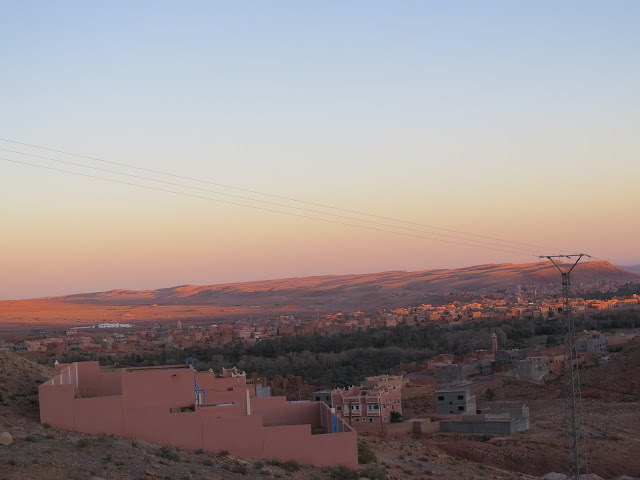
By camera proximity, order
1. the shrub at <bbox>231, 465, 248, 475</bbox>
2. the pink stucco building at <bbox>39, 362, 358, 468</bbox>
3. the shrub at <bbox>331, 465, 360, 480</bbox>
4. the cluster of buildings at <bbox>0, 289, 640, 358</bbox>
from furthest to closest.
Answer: the cluster of buildings at <bbox>0, 289, 640, 358</bbox> → the pink stucco building at <bbox>39, 362, 358, 468</bbox> → the shrub at <bbox>331, 465, 360, 480</bbox> → the shrub at <bbox>231, 465, 248, 475</bbox>

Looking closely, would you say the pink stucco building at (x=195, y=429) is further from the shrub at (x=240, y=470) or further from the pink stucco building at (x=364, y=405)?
the pink stucco building at (x=364, y=405)

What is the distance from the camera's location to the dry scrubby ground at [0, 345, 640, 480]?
596 inches

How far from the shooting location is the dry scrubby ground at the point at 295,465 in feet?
49.7

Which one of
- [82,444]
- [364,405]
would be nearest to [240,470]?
[82,444]

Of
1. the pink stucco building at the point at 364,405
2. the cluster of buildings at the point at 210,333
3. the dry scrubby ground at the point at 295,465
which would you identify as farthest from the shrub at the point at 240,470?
the cluster of buildings at the point at 210,333

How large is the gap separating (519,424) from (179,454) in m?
27.4

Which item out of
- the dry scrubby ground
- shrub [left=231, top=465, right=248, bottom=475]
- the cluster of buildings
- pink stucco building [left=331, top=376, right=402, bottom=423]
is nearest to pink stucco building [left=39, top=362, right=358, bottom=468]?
the dry scrubby ground

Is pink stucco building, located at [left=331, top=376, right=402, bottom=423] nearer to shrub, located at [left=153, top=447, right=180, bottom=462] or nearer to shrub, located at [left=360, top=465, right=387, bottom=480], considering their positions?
shrub, located at [left=360, top=465, right=387, bottom=480]

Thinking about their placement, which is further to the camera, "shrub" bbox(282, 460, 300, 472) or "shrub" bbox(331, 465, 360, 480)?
"shrub" bbox(282, 460, 300, 472)

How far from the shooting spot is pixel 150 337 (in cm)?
9862

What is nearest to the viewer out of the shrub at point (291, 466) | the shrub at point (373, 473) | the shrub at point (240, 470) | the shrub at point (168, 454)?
the shrub at point (240, 470)

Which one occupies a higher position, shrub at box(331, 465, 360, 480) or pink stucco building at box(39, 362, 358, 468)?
pink stucco building at box(39, 362, 358, 468)

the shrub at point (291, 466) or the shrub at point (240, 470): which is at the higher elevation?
the shrub at point (240, 470)

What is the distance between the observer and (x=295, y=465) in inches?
728
